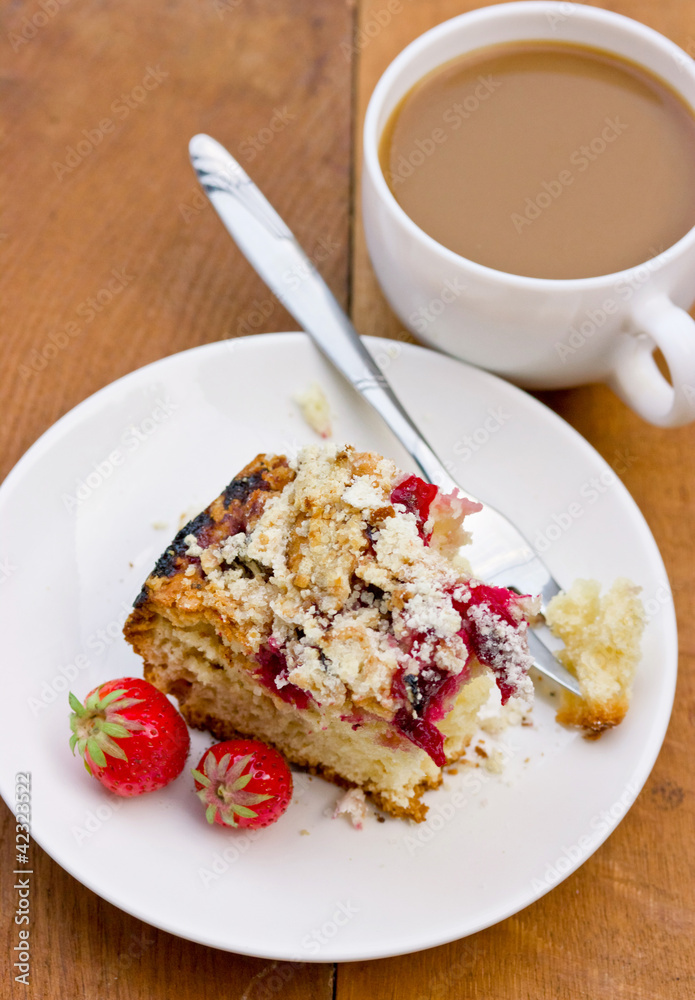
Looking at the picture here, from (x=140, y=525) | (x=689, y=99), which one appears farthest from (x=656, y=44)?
(x=140, y=525)

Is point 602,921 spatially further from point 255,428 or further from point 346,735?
point 255,428

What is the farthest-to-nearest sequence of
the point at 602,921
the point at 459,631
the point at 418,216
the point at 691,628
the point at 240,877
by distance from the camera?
the point at 691,628
the point at 418,216
the point at 602,921
the point at 240,877
the point at 459,631

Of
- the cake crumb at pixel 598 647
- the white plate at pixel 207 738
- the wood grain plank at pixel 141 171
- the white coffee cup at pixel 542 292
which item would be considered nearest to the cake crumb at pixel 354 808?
the white plate at pixel 207 738

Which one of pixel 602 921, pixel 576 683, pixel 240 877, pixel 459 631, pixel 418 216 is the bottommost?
pixel 602 921

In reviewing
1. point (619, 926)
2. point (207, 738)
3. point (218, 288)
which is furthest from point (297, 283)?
point (619, 926)

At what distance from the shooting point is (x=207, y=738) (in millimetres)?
2104

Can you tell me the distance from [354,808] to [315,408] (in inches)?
37.7

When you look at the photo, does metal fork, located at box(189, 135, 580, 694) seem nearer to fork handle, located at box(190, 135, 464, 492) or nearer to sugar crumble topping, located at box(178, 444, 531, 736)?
fork handle, located at box(190, 135, 464, 492)

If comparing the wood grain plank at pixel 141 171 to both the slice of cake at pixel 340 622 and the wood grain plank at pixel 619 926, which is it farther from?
the wood grain plank at pixel 619 926

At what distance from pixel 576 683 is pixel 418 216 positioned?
113 cm

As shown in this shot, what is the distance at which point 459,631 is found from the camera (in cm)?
172

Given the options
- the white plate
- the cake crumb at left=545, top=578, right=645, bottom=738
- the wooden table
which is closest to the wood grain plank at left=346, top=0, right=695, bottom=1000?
the wooden table

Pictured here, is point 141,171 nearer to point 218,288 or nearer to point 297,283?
point 218,288

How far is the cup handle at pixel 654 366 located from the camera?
2.03 meters
